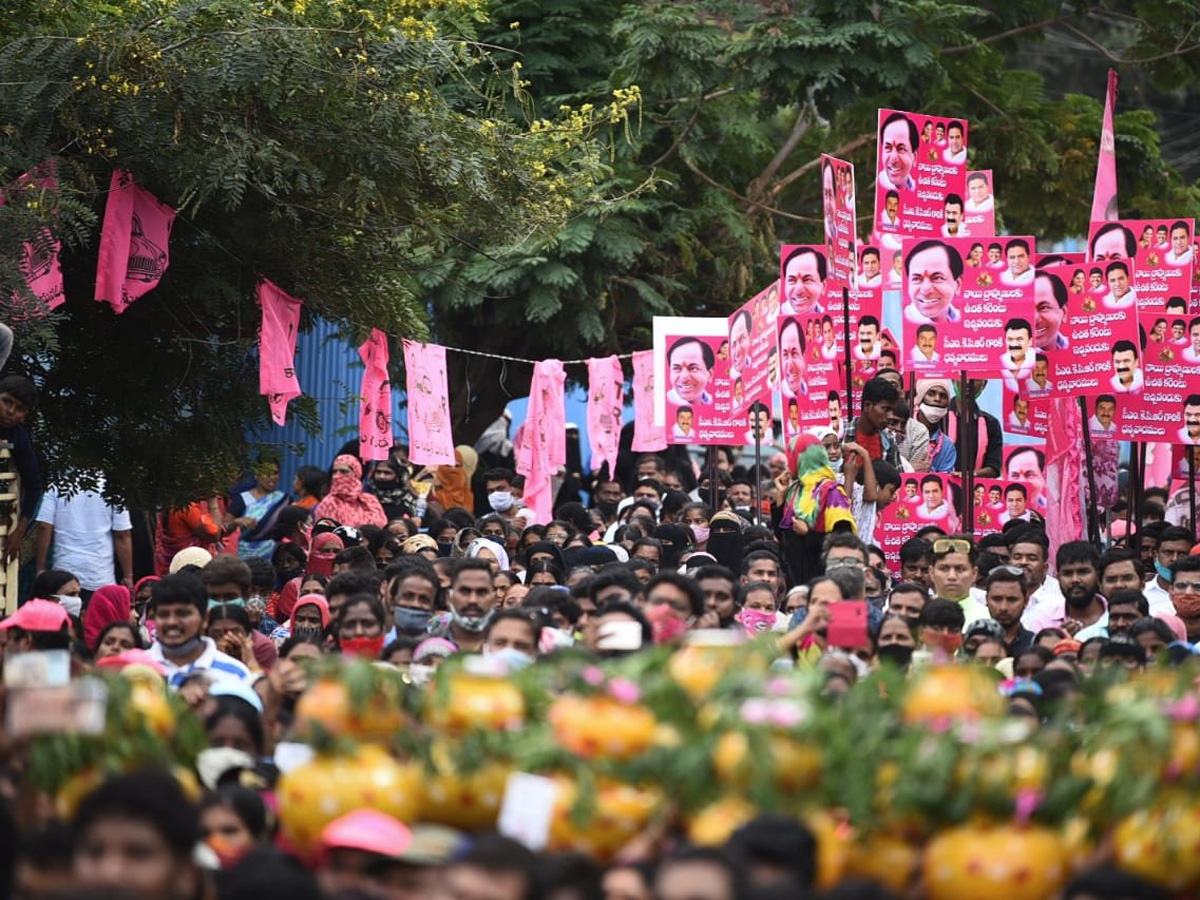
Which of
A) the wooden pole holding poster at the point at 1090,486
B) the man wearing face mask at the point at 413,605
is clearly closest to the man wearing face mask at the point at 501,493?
the wooden pole holding poster at the point at 1090,486

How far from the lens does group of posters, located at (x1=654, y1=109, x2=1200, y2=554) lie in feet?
40.3

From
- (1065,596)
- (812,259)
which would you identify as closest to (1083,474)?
(812,259)

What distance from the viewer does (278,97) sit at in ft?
33.9

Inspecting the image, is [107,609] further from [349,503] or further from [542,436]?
[542,436]

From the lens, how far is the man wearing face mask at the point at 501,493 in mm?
15377

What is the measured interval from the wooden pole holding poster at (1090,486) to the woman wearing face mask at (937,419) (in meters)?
0.96

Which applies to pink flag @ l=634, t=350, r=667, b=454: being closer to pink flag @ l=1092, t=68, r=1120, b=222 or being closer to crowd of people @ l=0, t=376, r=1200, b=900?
crowd of people @ l=0, t=376, r=1200, b=900

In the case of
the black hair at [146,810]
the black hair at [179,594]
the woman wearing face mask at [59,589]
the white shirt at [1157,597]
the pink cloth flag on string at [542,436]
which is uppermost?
the pink cloth flag on string at [542,436]

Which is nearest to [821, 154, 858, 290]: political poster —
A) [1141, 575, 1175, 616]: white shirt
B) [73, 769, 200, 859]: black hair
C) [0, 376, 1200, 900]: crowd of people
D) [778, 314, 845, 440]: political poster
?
[778, 314, 845, 440]: political poster

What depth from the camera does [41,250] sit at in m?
9.95

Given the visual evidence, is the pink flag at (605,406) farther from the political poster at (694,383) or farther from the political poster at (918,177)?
the political poster at (918,177)

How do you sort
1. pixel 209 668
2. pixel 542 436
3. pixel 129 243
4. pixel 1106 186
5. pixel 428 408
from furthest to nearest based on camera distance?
pixel 542 436 → pixel 428 408 → pixel 1106 186 → pixel 129 243 → pixel 209 668

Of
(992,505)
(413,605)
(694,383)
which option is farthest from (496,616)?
(694,383)

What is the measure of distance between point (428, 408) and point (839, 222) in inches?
154
